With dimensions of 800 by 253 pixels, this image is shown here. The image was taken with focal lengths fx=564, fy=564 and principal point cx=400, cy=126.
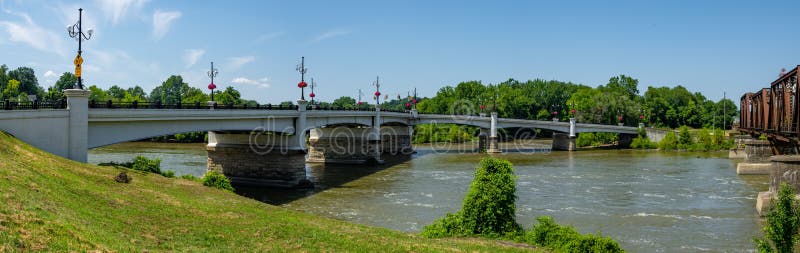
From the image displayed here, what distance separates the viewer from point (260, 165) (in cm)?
4741

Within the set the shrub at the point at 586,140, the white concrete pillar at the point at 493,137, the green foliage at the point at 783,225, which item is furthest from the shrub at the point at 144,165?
the shrub at the point at 586,140

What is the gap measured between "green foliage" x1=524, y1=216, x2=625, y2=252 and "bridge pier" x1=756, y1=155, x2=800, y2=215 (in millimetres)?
17566

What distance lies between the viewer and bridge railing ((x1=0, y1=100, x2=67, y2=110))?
79.9 feet

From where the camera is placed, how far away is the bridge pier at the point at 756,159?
Answer: 54.5m

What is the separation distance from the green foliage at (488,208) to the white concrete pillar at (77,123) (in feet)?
55.6

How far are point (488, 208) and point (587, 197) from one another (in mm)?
19869

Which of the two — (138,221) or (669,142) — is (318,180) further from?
(669,142)

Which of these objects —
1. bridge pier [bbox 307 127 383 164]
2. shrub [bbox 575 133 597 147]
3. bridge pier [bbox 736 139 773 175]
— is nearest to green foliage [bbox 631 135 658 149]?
shrub [bbox 575 133 597 147]

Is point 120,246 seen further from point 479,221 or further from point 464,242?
point 479,221

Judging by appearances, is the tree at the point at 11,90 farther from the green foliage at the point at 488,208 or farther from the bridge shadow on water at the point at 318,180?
the green foliage at the point at 488,208

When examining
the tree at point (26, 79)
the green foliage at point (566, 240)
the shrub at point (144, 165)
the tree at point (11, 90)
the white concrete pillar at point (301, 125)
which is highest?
the tree at point (26, 79)

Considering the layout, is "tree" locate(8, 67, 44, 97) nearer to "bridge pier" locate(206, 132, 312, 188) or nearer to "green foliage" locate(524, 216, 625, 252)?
"bridge pier" locate(206, 132, 312, 188)

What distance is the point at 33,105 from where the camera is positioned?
82.7 feet

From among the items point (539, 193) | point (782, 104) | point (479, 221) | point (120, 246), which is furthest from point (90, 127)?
point (782, 104)
